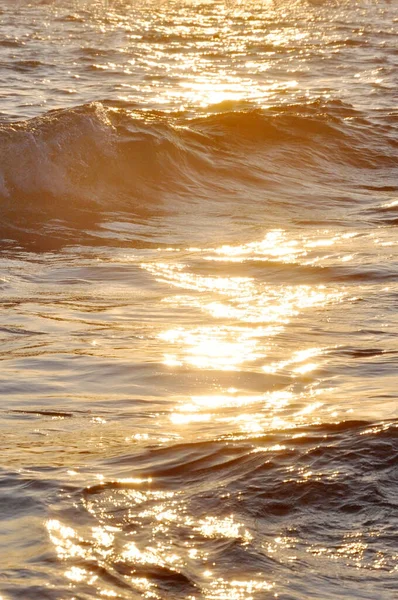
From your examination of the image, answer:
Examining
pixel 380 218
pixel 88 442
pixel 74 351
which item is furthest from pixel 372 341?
pixel 380 218

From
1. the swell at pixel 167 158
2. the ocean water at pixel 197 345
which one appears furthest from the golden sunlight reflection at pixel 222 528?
the swell at pixel 167 158

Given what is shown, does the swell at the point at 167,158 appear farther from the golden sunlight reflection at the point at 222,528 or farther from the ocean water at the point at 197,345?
the golden sunlight reflection at the point at 222,528

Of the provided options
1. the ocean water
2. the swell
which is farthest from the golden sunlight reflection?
the swell

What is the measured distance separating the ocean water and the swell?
1.3 inches

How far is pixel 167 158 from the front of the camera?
1065 cm

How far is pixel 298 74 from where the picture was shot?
51.7 ft

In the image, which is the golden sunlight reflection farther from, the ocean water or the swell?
the swell

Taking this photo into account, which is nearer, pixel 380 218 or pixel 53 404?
pixel 53 404

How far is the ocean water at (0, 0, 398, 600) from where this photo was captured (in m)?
2.69

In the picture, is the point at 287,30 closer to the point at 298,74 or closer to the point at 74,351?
the point at 298,74

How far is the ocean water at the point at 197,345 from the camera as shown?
106 inches

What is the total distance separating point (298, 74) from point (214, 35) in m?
3.88

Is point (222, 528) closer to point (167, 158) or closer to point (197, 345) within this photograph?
point (197, 345)

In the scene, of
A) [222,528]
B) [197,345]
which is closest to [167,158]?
[197,345]
